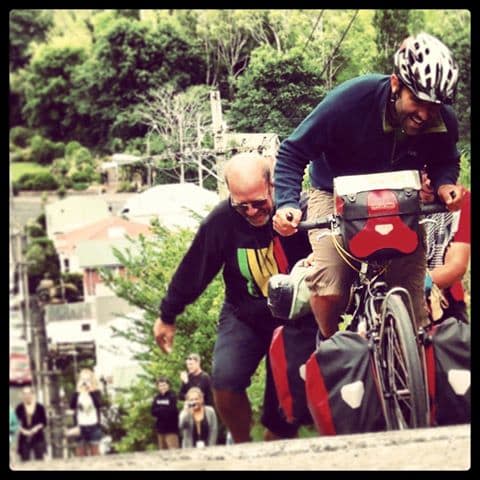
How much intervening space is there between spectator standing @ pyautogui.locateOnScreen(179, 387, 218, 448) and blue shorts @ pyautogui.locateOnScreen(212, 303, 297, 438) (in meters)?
0.12

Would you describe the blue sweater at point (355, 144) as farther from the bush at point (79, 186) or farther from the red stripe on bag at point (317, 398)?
the bush at point (79, 186)

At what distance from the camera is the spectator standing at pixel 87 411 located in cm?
988

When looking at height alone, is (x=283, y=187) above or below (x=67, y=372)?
above

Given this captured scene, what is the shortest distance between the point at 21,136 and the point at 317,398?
184 cm

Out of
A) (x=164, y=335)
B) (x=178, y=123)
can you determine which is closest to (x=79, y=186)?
(x=178, y=123)

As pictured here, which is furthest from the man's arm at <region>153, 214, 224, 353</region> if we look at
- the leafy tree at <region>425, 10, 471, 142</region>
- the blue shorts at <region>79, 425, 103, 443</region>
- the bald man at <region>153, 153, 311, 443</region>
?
the leafy tree at <region>425, 10, 471, 142</region>

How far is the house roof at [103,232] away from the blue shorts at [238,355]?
57cm

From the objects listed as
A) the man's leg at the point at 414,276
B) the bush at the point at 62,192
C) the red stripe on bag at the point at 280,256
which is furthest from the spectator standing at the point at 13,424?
Answer: the man's leg at the point at 414,276

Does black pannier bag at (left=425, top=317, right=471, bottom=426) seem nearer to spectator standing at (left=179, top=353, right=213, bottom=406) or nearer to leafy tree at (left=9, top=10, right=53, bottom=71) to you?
spectator standing at (left=179, top=353, right=213, bottom=406)

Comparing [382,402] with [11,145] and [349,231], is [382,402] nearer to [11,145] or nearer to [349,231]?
[349,231]
